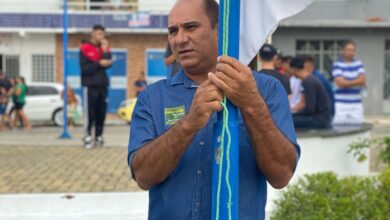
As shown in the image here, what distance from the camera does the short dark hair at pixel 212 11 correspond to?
2.79 m

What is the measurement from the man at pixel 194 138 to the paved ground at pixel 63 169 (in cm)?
468

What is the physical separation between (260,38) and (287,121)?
443mm

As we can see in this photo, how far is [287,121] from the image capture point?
110 inches

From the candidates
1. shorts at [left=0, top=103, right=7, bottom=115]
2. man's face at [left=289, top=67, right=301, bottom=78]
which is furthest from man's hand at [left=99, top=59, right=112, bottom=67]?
shorts at [left=0, top=103, right=7, bottom=115]

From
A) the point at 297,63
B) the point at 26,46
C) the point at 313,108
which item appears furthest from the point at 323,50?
the point at 313,108

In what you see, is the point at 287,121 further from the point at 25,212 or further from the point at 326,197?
the point at 25,212

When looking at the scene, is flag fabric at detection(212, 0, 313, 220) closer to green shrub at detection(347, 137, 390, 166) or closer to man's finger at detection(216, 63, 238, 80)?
man's finger at detection(216, 63, 238, 80)

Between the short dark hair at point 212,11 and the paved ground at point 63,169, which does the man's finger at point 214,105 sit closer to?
the short dark hair at point 212,11

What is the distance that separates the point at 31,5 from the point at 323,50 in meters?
12.5

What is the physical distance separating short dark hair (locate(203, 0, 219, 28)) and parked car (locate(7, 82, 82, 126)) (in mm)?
20962

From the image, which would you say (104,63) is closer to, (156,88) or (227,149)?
(156,88)

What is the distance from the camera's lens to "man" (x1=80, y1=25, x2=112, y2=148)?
449 inches

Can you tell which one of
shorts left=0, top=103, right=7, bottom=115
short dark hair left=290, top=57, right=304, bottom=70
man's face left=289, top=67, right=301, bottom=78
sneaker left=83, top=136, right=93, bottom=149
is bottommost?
shorts left=0, top=103, right=7, bottom=115

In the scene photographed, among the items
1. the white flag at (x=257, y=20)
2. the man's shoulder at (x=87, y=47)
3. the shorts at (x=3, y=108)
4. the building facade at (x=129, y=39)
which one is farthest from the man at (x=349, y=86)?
the building facade at (x=129, y=39)
